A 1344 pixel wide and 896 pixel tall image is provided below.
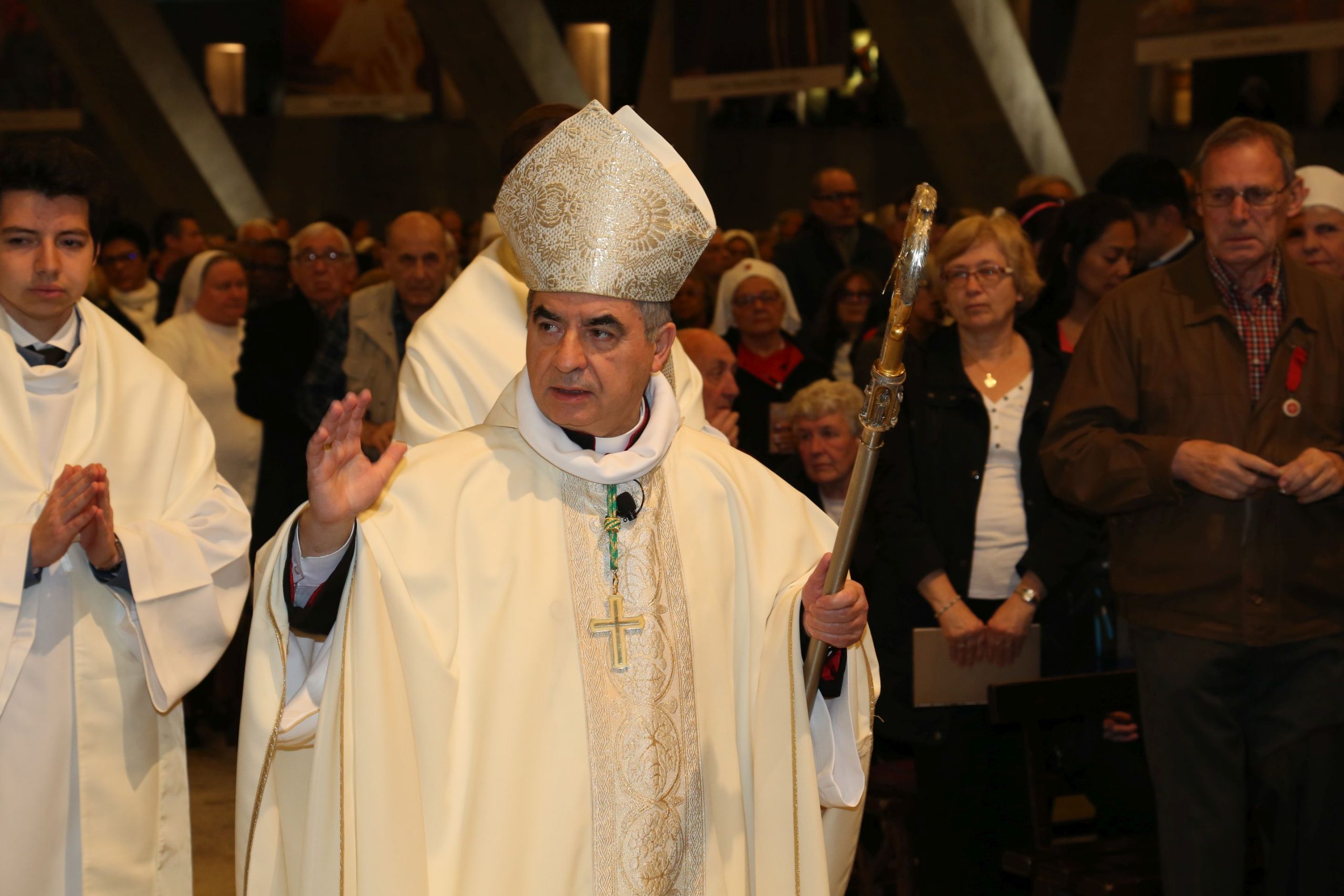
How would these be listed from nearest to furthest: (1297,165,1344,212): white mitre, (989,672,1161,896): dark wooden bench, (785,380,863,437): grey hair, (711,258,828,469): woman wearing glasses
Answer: (989,672,1161,896): dark wooden bench, (785,380,863,437): grey hair, (1297,165,1344,212): white mitre, (711,258,828,469): woman wearing glasses

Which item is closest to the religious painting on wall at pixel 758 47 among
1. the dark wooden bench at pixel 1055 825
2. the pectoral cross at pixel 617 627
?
the dark wooden bench at pixel 1055 825

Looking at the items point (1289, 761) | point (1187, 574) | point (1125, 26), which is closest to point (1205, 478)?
point (1187, 574)

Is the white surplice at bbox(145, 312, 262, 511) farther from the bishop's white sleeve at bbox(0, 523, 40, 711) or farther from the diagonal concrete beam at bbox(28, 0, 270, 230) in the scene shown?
the diagonal concrete beam at bbox(28, 0, 270, 230)

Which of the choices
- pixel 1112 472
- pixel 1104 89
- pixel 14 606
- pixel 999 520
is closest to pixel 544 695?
pixel 14 606

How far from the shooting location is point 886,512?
475 centimetres

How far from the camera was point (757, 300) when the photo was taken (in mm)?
6504

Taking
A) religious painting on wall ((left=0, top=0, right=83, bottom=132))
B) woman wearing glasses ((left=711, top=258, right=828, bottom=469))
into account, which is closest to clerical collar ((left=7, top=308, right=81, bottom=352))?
woman wearing glasses ((left=711, top=258, right=828, bottom=469))

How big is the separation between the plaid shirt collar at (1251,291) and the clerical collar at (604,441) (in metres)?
2.07

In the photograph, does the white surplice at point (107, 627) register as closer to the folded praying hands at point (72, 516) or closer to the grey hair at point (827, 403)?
the folded praying hands at point (72, 516)

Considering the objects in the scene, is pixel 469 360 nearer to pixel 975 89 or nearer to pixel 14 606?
pixel 14 606

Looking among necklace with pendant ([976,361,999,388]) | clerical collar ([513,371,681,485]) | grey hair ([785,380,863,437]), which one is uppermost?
necklace with pendant ([976,361,999,388])

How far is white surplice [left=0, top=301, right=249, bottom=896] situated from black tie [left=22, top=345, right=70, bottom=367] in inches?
0.7

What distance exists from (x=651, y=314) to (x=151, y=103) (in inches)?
661

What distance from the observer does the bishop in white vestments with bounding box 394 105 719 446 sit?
412 centimetres
